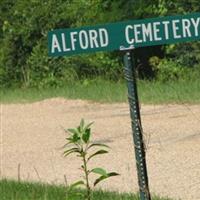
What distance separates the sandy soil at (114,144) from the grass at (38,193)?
1.45ft

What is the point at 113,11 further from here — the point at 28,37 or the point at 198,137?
the point at 198,137

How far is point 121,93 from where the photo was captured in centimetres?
1482

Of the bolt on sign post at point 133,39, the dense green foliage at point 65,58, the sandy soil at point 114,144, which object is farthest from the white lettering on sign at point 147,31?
the dense green foliage at point 65,58

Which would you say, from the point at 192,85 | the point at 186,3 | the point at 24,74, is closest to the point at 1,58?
A: the point at 24,74

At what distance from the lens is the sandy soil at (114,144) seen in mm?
7551

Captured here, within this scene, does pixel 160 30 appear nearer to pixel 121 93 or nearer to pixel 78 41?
pixel 78 41

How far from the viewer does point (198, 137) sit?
9.43m

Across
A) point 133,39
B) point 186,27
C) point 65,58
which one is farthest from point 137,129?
point 65,58

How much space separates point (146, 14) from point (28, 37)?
380 cm

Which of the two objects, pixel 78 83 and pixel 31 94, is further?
pixel 78 83

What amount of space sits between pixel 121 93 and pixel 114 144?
5.17 metres

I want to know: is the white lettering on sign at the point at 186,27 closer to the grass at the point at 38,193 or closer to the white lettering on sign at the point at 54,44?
the white lettering on sign at the point at 54,44

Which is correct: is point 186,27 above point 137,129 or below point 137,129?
above

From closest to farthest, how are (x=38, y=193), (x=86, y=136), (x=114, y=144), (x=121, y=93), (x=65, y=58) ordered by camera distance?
(x=86, y=136)
(x=38, y=193)
(x=114, y=144)
(x=121, y=93)
(x=65, y=58)
